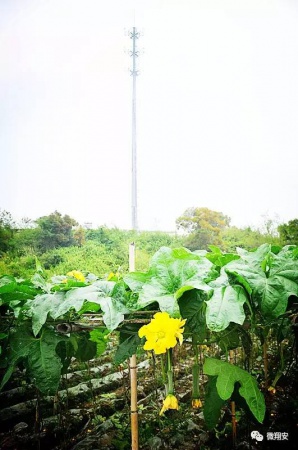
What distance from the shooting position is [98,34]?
27.9 feet

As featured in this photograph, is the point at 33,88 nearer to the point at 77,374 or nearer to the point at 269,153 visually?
the point at 269,153

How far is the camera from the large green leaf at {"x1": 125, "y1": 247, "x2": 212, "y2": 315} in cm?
85

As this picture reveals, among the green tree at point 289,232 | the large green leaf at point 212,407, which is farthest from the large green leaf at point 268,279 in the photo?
the green tree at point 289,232

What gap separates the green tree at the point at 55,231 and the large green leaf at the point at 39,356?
4085mm

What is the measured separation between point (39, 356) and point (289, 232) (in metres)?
3.81

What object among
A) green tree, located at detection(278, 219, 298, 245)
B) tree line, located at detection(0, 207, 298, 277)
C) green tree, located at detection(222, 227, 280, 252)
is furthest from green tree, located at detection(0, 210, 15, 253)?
green tree, located at detection(278, 219, 298, 245)

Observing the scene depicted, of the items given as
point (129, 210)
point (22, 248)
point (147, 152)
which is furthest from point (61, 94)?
point (22, 248)

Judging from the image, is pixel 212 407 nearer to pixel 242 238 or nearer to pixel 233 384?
pixel 233 384

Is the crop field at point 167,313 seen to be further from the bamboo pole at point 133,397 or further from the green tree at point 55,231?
the green tree at point 55,231

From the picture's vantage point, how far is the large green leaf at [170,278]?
85 cm

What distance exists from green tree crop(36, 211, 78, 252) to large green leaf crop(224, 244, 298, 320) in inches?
173

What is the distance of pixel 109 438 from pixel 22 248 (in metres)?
3.40
